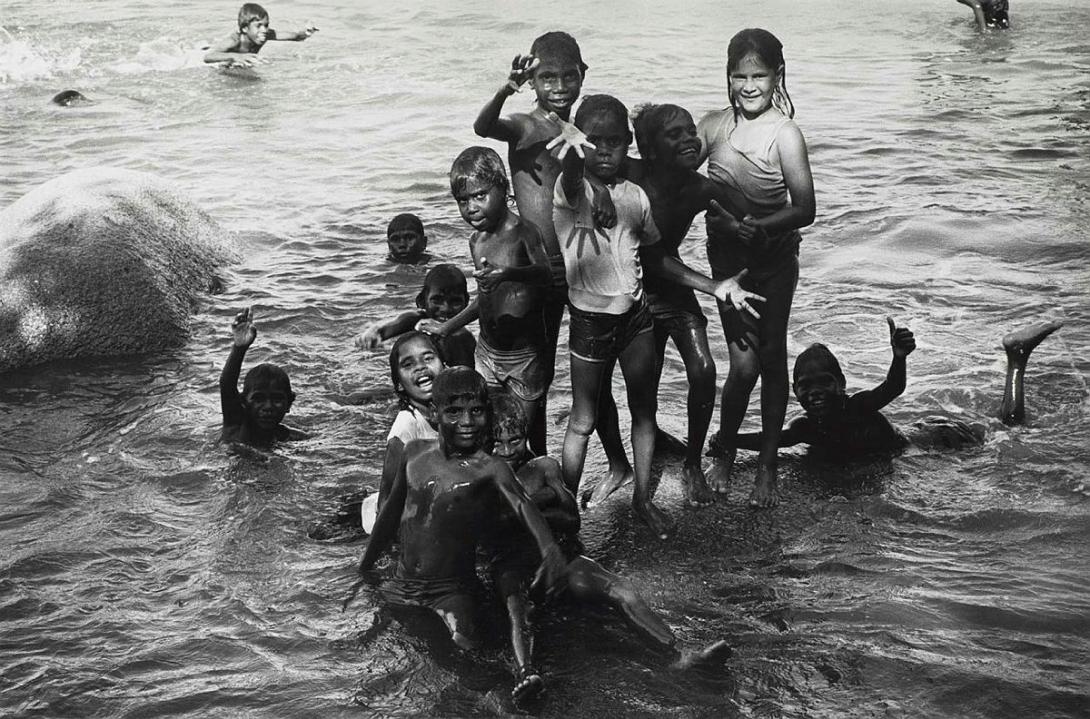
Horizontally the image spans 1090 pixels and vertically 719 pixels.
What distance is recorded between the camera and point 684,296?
5602mm

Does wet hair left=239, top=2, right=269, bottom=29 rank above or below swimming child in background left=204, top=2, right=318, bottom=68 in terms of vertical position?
above

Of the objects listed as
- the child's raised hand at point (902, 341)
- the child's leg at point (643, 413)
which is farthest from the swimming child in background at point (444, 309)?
the child's raised hand at point (902, 341)

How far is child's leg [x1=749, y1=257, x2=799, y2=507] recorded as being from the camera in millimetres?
5559

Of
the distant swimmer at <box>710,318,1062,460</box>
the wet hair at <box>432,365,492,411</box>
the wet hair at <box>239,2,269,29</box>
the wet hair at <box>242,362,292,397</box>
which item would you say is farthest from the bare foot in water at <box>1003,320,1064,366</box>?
the wet hair at <box>239,2,269,29</box>

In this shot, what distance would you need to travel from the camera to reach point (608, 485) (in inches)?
230

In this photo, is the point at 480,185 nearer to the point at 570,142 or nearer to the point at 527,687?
the point at 570,142

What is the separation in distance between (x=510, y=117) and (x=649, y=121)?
0.63 metres

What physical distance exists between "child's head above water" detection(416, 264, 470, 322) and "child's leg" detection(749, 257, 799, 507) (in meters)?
1.72

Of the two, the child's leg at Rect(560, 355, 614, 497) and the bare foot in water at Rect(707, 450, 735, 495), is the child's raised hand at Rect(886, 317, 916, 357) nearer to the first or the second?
the bare foot in water at Rect(707, 450, 735, 495)

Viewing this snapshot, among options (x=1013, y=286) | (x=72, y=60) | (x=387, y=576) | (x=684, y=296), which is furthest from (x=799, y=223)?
(x=72, y=60)

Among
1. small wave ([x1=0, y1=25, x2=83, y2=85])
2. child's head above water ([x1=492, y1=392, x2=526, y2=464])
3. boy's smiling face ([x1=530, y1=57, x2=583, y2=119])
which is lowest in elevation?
child's head above water ([x1=492, y1=392, x2=526, y2=464])

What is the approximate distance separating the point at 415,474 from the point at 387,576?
0.60 m

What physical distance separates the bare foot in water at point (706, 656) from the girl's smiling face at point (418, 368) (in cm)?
171

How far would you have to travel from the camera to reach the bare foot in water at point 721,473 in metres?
5.86
